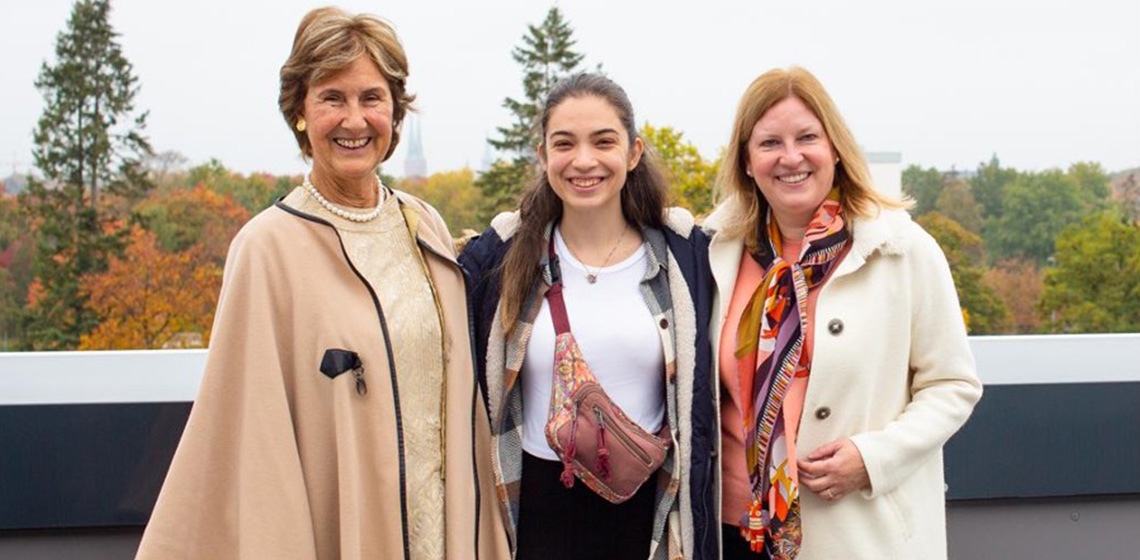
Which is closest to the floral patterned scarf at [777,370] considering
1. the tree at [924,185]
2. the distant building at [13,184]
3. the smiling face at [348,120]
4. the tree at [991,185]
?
the smiling face at [348,120]

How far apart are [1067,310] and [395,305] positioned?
3631 centimetres

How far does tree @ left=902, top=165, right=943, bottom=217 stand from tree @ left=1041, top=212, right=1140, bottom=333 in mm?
7491

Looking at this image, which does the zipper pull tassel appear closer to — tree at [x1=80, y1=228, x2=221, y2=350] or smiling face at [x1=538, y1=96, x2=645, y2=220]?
smiling face at [x1=538, y1=96, x2=645, y2=220]

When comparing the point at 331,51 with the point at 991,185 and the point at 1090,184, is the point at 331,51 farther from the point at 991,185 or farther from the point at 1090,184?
the point at 1090,184

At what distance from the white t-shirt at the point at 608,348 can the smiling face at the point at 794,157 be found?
13.8 inches

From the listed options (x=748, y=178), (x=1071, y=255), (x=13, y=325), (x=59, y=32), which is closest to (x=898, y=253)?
(x=748, y=178)

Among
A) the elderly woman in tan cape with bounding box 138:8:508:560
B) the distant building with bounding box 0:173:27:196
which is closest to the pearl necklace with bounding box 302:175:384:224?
the elderly woman in tan cape with bounding box 138:8:508:560

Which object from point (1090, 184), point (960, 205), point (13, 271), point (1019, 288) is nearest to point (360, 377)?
point (13, 271)

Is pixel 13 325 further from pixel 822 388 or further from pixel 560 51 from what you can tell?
pixel 822 388

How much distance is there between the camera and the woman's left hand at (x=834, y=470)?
222cm

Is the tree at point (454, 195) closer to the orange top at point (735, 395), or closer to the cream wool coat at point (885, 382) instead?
the orange top at point (735, 395)

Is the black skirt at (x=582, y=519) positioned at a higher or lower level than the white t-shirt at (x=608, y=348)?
lower

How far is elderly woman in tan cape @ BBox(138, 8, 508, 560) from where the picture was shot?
2064mm

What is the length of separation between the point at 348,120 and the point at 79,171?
36.7 metres
